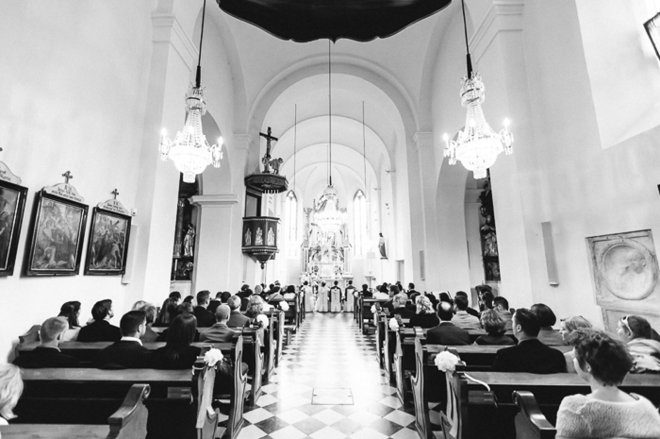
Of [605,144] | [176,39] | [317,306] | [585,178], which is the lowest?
[317,306]

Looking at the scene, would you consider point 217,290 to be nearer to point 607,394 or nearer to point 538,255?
point 538,255

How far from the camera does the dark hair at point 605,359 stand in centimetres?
120

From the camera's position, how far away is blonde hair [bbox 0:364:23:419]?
1.24 m

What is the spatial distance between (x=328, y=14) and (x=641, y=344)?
289cm

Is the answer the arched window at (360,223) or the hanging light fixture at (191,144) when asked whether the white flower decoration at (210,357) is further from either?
the arched window at (360,223)

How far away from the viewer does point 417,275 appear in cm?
839

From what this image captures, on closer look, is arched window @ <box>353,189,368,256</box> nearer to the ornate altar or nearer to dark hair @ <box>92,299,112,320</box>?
the ornate altar

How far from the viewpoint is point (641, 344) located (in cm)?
210

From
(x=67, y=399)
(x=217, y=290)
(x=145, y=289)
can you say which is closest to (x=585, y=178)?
(x=67, y=399)

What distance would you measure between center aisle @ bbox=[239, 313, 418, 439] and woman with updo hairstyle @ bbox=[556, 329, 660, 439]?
7.21 ft

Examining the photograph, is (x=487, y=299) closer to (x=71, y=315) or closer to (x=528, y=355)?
(x=528, y=355)

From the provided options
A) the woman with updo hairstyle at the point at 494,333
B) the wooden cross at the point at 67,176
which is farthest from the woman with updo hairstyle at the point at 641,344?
the wooden cross at the point at 67,176

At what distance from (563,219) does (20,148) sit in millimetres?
5870

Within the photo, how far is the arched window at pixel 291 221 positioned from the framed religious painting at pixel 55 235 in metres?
14.1
